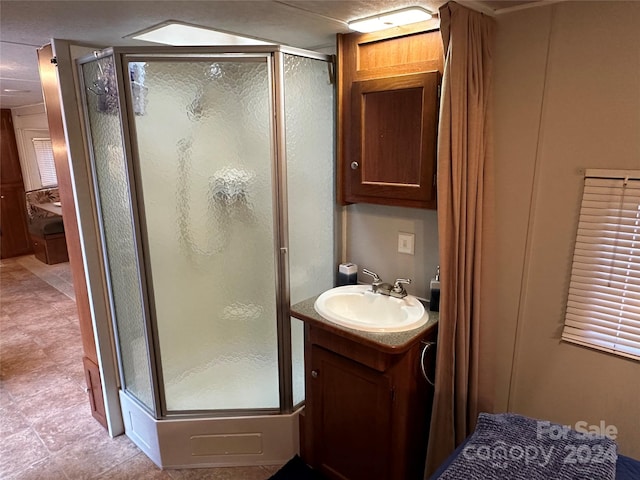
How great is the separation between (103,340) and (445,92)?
2138 mm

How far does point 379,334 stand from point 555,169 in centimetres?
92

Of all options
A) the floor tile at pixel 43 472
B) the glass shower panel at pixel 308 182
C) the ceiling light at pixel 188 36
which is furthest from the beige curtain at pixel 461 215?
the floor tile at pixel 43 472

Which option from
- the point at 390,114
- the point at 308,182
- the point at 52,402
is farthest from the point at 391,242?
the point at 52,402

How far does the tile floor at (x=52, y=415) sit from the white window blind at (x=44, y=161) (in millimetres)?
2573

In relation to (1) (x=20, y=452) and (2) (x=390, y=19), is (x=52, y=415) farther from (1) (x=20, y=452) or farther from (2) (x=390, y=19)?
(2) (x=390, y=19)

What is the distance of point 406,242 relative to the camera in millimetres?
2051

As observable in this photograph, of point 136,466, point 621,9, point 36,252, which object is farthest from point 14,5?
point 36,252

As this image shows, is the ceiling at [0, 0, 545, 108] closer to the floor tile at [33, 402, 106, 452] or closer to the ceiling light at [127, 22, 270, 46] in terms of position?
the ceiling light at [127, 22, 270, 46]

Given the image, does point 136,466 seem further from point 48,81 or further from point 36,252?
point 36,252

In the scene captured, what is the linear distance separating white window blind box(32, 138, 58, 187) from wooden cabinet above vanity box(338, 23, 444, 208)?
19.7 feet

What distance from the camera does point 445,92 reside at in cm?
151

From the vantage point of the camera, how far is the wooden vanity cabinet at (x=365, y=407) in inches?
66.7

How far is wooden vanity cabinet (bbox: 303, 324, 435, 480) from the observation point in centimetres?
170

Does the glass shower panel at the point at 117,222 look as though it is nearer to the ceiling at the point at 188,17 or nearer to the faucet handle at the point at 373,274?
the ceiling at the point at 188,17
